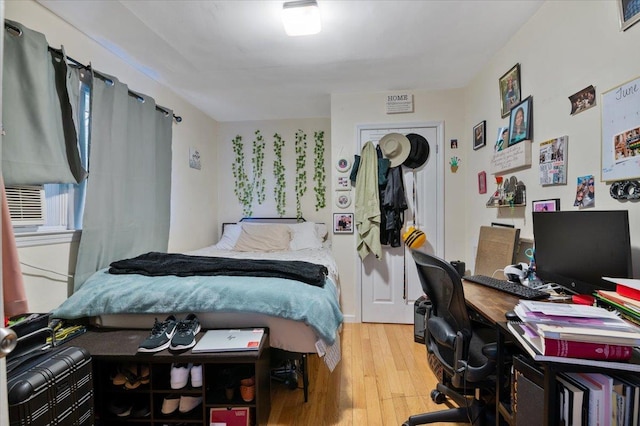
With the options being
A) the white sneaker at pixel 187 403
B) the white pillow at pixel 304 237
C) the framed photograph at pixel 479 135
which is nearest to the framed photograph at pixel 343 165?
Answer: the white pillow at pixel 304 237

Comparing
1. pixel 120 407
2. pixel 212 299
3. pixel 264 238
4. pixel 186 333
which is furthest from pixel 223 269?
pixel 264 238

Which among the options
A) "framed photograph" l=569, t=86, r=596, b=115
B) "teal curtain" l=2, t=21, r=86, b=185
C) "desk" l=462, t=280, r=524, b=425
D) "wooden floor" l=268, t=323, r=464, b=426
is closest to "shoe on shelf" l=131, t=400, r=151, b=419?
"wooden floor" l=268, t=323, r=464, b=426

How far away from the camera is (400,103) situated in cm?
305

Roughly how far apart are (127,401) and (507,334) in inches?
75.6

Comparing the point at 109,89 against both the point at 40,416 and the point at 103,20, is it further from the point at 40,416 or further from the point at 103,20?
the point at 40,416

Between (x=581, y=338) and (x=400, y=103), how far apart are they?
8.67ft

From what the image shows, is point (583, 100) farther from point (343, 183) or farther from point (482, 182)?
point (343, 183)

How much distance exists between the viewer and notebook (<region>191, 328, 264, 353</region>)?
1496 millimetres

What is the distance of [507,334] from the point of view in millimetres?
1113

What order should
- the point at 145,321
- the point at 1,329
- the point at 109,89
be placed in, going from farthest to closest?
the point at 109,89, the point at 145,321, the point at 1,329

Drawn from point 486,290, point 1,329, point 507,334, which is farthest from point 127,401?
point 486,290

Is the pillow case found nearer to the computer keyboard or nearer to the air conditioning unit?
the air conditioning unit

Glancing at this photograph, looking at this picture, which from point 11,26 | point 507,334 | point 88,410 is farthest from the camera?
point 11,26

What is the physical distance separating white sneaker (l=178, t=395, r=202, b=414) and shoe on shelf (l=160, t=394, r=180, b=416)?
0.09 ft
